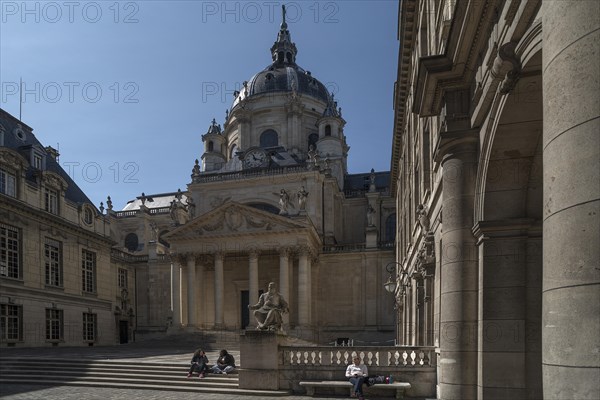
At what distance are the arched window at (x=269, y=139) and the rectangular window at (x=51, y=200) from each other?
29.1 m

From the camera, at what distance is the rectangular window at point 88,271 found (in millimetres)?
36719

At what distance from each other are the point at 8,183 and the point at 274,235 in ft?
64.2

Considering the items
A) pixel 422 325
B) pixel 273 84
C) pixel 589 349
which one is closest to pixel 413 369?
pixel 422 325

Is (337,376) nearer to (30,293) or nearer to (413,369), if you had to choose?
(413,369)

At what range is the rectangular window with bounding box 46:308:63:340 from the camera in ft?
104

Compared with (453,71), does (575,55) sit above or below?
below

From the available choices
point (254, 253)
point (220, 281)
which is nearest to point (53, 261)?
point (220, 281)

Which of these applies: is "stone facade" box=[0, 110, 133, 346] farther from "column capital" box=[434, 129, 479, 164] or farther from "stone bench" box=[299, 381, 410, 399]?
"column capital" box=[434, 129, 479, 164]

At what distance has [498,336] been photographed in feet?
25.7

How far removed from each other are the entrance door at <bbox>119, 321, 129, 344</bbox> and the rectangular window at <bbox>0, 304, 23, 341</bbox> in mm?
18969

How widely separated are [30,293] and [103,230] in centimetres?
1039

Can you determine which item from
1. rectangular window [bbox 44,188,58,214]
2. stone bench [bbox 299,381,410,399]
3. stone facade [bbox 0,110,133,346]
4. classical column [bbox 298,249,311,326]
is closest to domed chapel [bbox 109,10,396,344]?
classical column [bbox 298,249,311,326]

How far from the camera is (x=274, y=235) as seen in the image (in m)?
39.5

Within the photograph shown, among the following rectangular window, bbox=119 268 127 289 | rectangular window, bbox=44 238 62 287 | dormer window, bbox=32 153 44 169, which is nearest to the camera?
rectangular window, bbox=44 238 62 287
